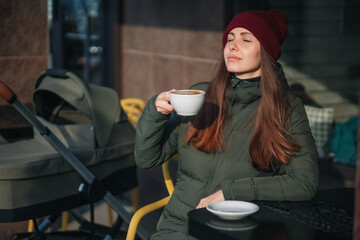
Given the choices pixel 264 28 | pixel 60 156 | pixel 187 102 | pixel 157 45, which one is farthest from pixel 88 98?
pixel 157 45

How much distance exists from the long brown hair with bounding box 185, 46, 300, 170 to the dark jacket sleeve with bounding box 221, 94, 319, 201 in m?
0.04

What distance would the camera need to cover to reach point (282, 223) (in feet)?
6.88

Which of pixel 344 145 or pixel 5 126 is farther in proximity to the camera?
pixel 344 145

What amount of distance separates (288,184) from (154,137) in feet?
1.92

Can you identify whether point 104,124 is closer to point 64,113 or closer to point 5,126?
point 64,113

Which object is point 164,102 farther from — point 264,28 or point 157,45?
point 157,45

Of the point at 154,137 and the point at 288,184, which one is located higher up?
the point at 154,137

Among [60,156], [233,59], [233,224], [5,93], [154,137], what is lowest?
[60,156]

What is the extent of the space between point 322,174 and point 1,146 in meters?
2.63

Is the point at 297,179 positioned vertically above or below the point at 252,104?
below

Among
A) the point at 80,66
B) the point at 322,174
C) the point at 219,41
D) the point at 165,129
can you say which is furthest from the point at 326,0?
the point at 80,66

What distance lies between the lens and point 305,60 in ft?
17.0

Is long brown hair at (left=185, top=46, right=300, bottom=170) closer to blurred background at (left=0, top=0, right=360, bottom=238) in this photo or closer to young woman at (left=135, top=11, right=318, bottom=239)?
young woman at (left=135, top=11, right=318, bottom=239)

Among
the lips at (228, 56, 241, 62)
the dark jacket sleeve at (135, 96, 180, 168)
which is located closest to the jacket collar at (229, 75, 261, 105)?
the lips at (228, 56, 241, 62)
